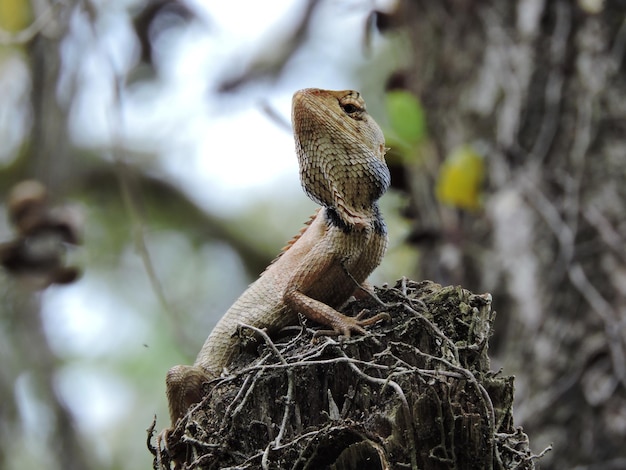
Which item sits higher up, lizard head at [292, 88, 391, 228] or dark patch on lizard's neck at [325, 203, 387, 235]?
lizard head at [292, 88, 391, 228]

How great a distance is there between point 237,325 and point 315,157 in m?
0.94

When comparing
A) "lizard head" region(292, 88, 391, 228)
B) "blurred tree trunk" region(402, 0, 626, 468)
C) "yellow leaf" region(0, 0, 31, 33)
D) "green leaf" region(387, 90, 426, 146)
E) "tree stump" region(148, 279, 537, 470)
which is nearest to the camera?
"tree stump" region(148, 279, 537, 470)

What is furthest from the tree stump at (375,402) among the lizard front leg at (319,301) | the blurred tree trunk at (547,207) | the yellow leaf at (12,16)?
the yellow leaf at (12,16)

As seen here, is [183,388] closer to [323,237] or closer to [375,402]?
[323,237]

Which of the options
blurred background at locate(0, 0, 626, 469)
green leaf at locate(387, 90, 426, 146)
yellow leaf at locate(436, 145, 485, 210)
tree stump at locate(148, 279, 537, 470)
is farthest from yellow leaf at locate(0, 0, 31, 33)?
tree stump at locate(148, 279, 537, 470)

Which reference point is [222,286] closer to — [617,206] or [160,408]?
[160,408]

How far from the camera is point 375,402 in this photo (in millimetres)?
3184

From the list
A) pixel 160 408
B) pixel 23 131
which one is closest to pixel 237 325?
pixel 23 131

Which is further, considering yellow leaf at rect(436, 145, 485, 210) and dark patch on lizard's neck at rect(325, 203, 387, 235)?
yellow leaf at rect(436, 145, 485, 210)

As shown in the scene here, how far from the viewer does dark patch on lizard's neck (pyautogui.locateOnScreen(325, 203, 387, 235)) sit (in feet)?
13.0

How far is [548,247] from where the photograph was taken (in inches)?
275

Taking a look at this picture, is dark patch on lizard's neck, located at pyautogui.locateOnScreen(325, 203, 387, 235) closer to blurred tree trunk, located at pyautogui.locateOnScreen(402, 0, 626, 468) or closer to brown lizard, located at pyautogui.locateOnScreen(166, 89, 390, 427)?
brown lizard, located at pyautogui.locateOnScreen(166, 89, 390, 427)

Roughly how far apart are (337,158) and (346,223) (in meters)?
0.36

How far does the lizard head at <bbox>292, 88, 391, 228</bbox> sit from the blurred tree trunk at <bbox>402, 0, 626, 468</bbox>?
3.15m
